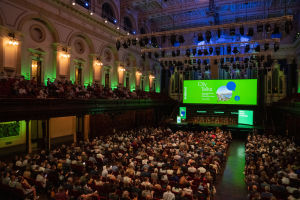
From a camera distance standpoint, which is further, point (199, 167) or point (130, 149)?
point (130, 149)

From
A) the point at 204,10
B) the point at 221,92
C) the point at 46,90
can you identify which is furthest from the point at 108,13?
the point at 221,92

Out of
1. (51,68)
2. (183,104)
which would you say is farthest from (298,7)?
(51,68)

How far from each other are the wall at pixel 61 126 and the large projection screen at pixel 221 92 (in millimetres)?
17307

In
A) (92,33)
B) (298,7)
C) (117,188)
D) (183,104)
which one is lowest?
(117,188)

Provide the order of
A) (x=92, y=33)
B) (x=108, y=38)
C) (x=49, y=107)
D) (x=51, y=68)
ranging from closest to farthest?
(x=49, y=107)
(x=51, y=68)
(x=92, y=33)
(x=108, y=38)

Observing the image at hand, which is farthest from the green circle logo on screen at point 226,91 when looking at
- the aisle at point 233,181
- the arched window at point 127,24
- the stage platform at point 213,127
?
the arched window at point 127,24

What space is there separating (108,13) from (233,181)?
21537 millimetres

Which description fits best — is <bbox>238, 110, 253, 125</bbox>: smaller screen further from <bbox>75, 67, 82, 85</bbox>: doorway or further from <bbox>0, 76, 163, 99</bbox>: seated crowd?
<bbox>75, 67, 82, 85</bbox>: doorway

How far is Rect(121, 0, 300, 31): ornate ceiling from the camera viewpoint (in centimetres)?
2600

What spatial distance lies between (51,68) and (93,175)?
452 inches

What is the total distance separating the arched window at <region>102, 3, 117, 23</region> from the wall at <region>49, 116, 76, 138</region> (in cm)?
1218

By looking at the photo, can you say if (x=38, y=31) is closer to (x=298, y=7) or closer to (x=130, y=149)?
(x=130, y=149)

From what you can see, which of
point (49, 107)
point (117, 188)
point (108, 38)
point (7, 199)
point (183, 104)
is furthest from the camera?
point (183, 104)

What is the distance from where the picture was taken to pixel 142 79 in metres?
32.7
